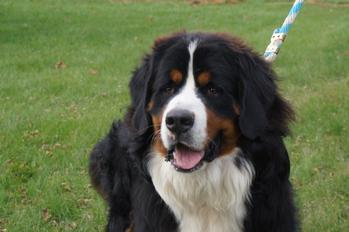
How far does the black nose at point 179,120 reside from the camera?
3.18 meters

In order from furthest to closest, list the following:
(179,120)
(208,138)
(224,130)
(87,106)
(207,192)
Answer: (87,106) → (207,192) → (224,130) → (208,138) → (179,120)

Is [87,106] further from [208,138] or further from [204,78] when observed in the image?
[208,138]

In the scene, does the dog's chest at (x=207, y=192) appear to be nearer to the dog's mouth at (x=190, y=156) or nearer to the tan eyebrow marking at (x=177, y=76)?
the dog's mouth at (x=190, y=156)

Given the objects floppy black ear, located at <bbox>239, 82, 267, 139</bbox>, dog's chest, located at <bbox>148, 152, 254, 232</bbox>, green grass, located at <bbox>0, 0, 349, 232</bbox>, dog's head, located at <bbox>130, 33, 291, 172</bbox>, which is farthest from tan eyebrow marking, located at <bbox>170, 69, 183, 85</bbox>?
green grass, located at <bbox>0, 0, 349, 232</bbox>

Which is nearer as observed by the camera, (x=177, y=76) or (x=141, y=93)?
(x=177, y=76)

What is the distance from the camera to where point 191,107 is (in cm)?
321

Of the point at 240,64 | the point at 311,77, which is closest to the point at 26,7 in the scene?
the point at 311,77

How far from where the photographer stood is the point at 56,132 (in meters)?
6.93

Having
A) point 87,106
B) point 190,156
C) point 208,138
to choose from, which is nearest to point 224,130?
point 208,138

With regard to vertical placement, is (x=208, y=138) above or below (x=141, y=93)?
below

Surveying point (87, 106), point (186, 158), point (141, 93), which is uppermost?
point (141, 93)

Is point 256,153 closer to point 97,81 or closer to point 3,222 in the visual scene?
point 3,222

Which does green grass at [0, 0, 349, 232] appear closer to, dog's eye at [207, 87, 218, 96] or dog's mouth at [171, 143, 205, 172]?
dog's mouth at [171, 143, 205, 172]

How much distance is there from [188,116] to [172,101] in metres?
0.18
